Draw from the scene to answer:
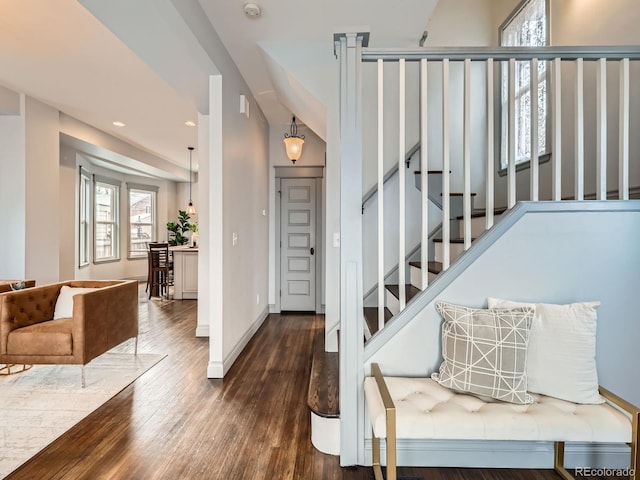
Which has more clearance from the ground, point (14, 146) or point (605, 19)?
point (605, 19)

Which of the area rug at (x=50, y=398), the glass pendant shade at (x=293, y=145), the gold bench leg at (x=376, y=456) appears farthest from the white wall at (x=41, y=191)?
the gold bench leg at (x=376, y=456)

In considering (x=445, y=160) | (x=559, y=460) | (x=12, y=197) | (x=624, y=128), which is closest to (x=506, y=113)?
(x=624, y=128)

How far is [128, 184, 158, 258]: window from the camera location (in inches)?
338

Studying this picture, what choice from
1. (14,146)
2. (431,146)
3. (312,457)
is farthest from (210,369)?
(14,146)

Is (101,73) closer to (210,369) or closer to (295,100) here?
(295,100)

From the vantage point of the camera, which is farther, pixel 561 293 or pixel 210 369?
pixel 210 369

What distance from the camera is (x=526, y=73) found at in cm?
340

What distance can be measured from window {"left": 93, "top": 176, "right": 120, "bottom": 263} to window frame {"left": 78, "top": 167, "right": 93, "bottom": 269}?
198 mm

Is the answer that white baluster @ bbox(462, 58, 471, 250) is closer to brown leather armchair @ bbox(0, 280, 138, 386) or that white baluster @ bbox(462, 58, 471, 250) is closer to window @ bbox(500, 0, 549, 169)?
window @ bbox(500, 0, 549, 169)

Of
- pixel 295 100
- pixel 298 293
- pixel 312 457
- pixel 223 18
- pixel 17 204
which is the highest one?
pixel 223 18

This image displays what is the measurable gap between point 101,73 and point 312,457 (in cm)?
403

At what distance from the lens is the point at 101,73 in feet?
11.8

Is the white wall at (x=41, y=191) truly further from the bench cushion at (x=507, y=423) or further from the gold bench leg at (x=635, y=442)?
the gold bench leg at (x=635, y=442)

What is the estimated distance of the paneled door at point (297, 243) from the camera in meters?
5.32
